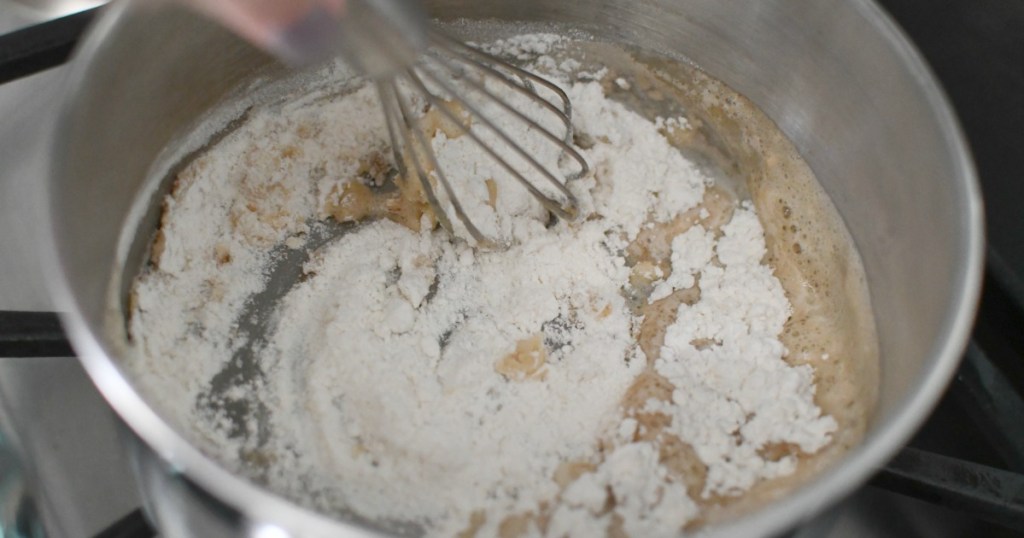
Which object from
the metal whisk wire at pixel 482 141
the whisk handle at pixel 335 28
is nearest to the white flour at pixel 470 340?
the metal whisk wire at pixel 482 141

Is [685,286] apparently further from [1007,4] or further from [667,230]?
[1007,4]

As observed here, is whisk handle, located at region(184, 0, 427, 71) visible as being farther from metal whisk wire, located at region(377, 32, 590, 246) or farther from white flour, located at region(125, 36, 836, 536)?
white flour, located at region(125, 36, 836, 536)

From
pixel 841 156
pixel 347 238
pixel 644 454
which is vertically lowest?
pixel 644 454

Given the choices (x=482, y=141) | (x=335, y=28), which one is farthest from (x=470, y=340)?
(x=335, y=28)

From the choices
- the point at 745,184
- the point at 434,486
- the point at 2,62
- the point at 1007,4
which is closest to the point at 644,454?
the point at 434,486

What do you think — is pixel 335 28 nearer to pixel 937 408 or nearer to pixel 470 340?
pixel 470 340

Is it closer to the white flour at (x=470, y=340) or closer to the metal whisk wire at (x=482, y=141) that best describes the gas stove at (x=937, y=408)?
the white flour at (x=470, y=340)

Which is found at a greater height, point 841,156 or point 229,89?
point 229,89
